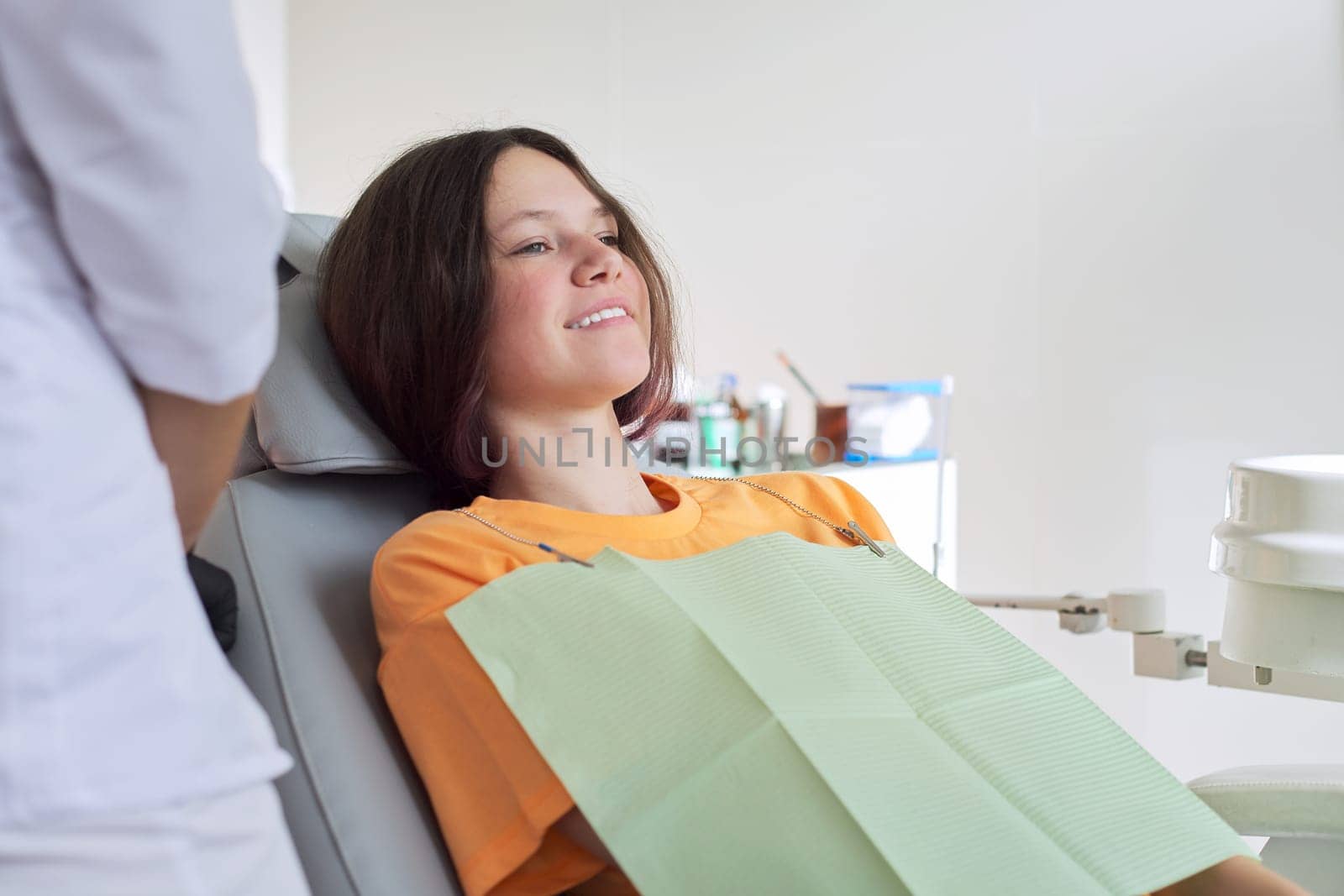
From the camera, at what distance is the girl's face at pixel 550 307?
1111 millimetres

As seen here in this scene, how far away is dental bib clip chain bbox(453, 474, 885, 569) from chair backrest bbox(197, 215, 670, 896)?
0.39 feet

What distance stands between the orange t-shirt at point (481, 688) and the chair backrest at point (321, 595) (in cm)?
3

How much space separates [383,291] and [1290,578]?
Answer: 0.83 metres

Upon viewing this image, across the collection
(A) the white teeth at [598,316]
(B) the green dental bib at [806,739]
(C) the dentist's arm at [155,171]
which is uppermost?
(C) the dentist's arm at [155,171]

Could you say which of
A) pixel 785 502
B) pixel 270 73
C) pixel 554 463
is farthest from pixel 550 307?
pixel 270 73

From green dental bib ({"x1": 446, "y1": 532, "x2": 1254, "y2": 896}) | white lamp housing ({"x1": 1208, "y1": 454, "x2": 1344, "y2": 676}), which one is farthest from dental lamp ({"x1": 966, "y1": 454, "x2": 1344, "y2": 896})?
green dental bib ({"x1": 446, "y1": 532, "x2": 1254, "y2": 896})

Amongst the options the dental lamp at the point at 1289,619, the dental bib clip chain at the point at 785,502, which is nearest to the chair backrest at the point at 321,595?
the dental bib clip chain at the point at 785,502

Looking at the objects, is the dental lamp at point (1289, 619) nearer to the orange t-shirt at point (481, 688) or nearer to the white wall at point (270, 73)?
the orange t-shirt at point (481, 688)

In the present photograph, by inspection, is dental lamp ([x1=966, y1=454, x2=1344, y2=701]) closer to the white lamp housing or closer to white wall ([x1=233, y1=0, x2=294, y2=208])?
the white lamp housing

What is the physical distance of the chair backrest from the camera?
837 mm

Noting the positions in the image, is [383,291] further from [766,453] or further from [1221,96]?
[1221,96]

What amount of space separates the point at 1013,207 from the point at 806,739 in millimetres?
2464

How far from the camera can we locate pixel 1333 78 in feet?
9.06

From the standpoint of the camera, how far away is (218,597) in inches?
34.8
